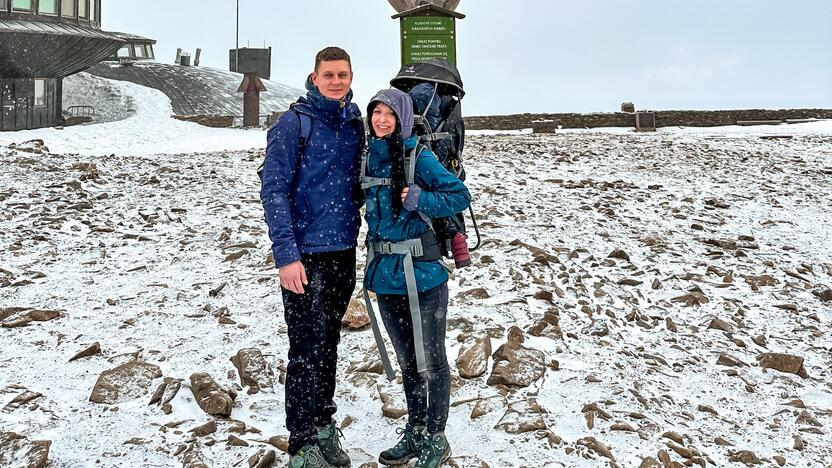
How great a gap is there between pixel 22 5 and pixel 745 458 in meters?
30.4

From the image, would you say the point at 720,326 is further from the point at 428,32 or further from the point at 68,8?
the point at 68,8

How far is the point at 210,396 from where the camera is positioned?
504 cm

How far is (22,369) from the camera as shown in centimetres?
566

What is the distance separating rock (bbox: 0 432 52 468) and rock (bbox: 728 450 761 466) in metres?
4.82

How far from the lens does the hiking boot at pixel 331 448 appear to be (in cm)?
420

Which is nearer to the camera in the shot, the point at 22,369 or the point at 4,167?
the point at 22,369

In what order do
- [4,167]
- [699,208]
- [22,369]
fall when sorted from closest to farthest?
[22,369]
[699,208]
[4,167]

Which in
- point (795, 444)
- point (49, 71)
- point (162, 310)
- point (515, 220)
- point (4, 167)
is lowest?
point (795, 444)

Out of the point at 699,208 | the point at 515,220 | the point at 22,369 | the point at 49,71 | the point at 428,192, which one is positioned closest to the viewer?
the point at 428,192

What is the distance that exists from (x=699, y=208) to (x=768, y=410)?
288 inches

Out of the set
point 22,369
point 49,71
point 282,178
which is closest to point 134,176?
point 22,369

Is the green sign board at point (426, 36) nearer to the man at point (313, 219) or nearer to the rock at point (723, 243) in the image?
the rock at point (723, 243)

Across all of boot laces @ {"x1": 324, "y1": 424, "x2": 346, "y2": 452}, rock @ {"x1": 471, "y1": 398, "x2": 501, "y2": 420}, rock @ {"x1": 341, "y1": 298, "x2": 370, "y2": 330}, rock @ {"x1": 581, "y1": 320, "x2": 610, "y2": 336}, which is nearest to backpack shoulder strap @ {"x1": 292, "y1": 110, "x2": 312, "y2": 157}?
boot laces @ {"x1": 324, "y1": 424, "x2": 346, "y2": 452}

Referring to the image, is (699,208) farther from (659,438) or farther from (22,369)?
(22,369)
